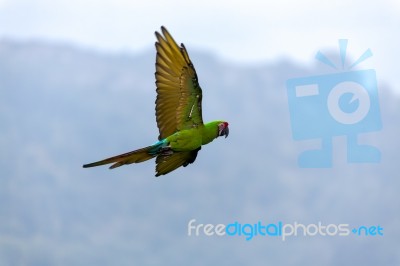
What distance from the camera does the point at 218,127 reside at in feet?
10.2

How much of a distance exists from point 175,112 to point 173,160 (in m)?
0.27

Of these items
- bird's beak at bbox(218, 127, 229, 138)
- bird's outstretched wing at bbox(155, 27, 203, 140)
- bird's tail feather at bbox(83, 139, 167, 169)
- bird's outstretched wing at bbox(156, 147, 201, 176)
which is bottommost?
bird's outstretched wing at bbox(156, 147, 201, 176)

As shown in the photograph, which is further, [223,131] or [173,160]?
[173,160]

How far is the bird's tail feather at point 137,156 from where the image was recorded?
9.96 feet

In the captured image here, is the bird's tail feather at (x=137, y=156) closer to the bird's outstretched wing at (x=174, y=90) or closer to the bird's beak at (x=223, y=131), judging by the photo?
the bird's outstretched wing at (x=174, y=90)

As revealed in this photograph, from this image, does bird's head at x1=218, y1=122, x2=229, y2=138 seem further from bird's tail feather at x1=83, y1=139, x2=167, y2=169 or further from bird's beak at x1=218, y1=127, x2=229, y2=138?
bird's tail feather at x1=83, y1=139, x2=167, y2=169

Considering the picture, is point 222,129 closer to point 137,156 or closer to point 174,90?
point 174,90

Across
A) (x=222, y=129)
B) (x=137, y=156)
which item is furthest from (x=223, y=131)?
(x=137, y=156)

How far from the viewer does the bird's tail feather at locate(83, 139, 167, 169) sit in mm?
3037

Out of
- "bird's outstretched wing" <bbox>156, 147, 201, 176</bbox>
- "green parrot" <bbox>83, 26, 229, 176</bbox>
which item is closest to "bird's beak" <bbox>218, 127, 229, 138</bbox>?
"green parrot" <bbox>83, 26, 229, 176</bbox>

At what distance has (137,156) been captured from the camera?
10.1 feet

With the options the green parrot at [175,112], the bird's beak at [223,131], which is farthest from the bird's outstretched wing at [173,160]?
the bird's beak at [223,131]

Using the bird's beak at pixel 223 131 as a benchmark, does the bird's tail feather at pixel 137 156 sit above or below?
Result: below

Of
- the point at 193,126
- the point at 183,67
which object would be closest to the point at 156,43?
the point at 183,67
